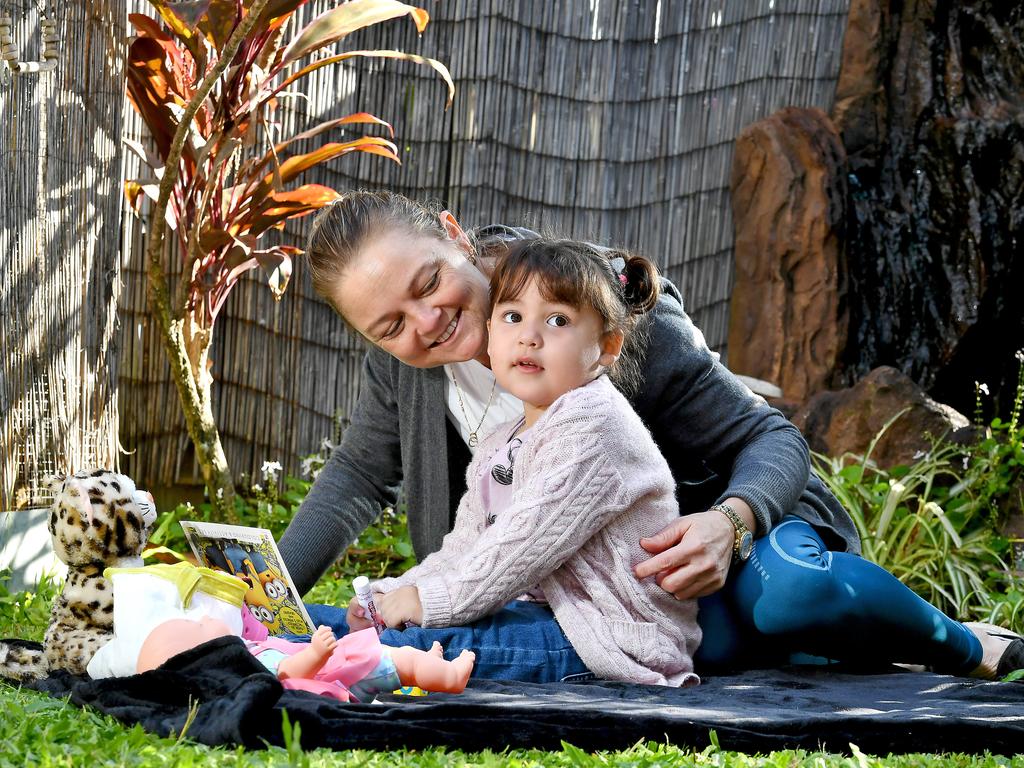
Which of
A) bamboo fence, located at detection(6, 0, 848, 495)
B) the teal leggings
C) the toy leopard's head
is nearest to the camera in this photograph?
the toy leopard's head

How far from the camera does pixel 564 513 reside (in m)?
1.98

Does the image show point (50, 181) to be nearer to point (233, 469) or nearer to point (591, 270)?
point (233, 469)

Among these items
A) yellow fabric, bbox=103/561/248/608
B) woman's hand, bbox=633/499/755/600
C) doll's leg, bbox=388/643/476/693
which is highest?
woman's hand, bbox=633/499/755/600

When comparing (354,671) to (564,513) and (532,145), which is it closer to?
(564,513)

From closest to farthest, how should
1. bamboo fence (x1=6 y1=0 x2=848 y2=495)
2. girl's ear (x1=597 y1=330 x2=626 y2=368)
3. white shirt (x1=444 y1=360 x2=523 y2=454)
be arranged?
1. girl's ear (x1=597 y1=330 x2=626 y2=368)
2. white shirt (x1=444 y1=360 x2=523 y2=454)
3. bamboo fence (x1=6 y1=0 x2=848 y2=495)

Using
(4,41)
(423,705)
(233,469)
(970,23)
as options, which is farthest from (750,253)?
(423,705)

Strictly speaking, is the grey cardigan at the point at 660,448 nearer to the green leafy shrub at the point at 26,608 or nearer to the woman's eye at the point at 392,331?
the woman's eye at the point at 392,331

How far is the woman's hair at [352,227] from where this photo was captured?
88.7 inches

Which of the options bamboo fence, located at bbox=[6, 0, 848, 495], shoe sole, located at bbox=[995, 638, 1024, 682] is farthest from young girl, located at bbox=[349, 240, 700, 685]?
bamboo fence, located at bbox=[6, 0, 848, 495]

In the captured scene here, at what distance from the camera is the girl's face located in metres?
2.11

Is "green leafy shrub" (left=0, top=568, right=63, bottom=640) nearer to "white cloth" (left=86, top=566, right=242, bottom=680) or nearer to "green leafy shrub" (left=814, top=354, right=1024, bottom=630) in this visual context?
"white cloth" (left=86, top=566, right=242, bottom=680)

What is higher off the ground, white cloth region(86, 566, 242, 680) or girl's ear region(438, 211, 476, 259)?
girl's ear region(438, 211, 476, 259)

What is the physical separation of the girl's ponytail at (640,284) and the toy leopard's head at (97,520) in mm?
1002

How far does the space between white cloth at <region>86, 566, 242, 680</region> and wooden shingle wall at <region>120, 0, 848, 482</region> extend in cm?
233
